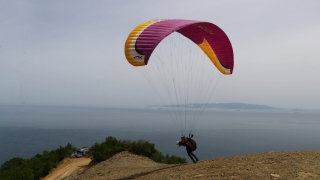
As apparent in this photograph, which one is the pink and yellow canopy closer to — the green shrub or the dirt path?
the green shrub

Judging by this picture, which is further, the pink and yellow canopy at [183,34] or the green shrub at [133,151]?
the green shrub at [133,151]

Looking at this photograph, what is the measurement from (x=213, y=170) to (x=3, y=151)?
6056cm

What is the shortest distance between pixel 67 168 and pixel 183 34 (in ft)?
43.7

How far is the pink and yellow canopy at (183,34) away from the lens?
819 centimetres

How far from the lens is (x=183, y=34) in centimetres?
1193

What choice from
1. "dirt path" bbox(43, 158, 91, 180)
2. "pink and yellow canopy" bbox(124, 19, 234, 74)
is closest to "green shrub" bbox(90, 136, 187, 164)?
"dirt path" bbox(43, 158, 91, 180)

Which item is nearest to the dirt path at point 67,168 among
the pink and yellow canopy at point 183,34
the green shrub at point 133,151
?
the green shrub at point 133,151

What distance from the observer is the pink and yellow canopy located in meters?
8.19

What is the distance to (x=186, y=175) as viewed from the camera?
816 cm

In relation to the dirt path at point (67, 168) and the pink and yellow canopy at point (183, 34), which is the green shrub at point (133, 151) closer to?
the dirt path at point (67, 168)

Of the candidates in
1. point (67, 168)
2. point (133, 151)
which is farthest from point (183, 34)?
point (67, 168)

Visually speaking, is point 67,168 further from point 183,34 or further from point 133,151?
point 183,34

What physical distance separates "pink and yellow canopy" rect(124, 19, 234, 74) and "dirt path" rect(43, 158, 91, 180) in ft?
38.0

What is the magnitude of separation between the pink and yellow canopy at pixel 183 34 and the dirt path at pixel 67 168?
1157 centimetres
